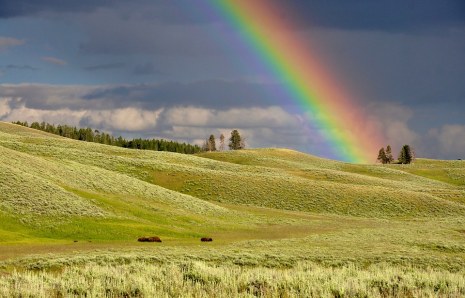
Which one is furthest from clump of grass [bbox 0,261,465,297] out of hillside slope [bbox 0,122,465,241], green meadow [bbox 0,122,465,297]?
hillside slope [bbox 0,122,465,241]

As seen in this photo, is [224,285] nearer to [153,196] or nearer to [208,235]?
[208,235]

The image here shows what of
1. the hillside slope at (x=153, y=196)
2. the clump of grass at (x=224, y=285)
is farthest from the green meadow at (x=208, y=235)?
the hillside slope at (x=153, y=196)

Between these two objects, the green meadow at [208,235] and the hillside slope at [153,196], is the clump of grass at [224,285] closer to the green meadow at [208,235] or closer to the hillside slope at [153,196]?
the green meadow at [208,235]

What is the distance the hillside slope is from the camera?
57.6 metres

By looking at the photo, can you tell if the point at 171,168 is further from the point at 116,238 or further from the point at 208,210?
the point at 116,238

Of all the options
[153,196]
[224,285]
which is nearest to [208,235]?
[153,196]

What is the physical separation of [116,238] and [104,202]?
14350 millimetres

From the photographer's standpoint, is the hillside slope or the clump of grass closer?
the clump of grass

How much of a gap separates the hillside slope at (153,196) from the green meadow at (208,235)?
0.23m

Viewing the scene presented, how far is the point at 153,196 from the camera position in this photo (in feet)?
269

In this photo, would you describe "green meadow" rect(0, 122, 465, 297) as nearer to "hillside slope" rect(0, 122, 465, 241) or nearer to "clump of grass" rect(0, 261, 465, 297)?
"clump of grass" rect(0, 261, 465, 297)

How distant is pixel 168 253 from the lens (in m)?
42.6

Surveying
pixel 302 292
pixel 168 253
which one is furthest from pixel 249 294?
pixel 168 253

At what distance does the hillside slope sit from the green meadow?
0.75 feet
